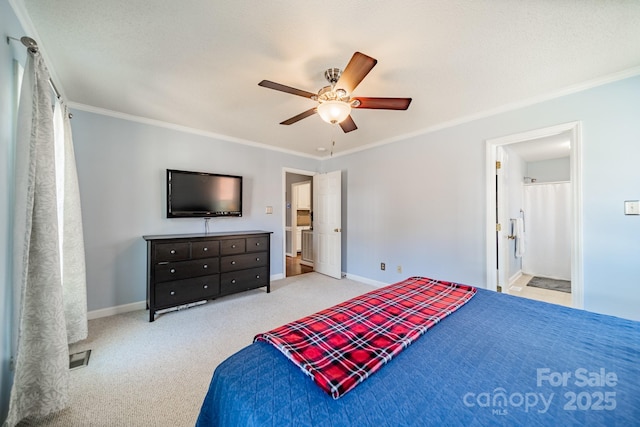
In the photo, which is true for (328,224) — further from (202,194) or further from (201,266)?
(201,266)

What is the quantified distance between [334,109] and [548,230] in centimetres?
535

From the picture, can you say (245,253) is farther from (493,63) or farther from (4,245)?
(493,63)

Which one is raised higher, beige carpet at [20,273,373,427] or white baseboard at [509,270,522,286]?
white baseboard at [509,270,522,286]

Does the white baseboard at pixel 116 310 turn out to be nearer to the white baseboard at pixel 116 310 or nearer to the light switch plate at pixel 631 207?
the white baseboard at pixel 116 310

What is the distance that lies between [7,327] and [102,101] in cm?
237

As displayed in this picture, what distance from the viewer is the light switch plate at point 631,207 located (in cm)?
200

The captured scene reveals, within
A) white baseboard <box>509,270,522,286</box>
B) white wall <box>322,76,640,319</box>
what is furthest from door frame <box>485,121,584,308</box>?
white baseboard <box>509,270,522,286</box>

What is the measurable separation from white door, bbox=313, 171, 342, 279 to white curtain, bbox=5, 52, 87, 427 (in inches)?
140

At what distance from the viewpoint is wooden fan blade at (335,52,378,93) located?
1.44 metres

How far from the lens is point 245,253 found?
3.45 metres

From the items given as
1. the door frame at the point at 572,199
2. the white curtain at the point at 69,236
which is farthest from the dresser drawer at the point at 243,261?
the door frame at the point at 572,199

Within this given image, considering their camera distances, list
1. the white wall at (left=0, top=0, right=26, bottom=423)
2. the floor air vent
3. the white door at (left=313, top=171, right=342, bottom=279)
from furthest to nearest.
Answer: the white door at (left=313, top=171, right=342, bottom=279) < the floor air vent < the white wall at (left=0, top=0, right=26, bottom=423)

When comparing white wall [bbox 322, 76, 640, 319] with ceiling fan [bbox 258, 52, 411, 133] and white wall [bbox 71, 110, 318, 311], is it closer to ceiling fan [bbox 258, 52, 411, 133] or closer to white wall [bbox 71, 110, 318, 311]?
ceiling fan [bbox 258, 52, 411, 133]

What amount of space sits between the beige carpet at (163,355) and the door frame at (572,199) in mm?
1930
